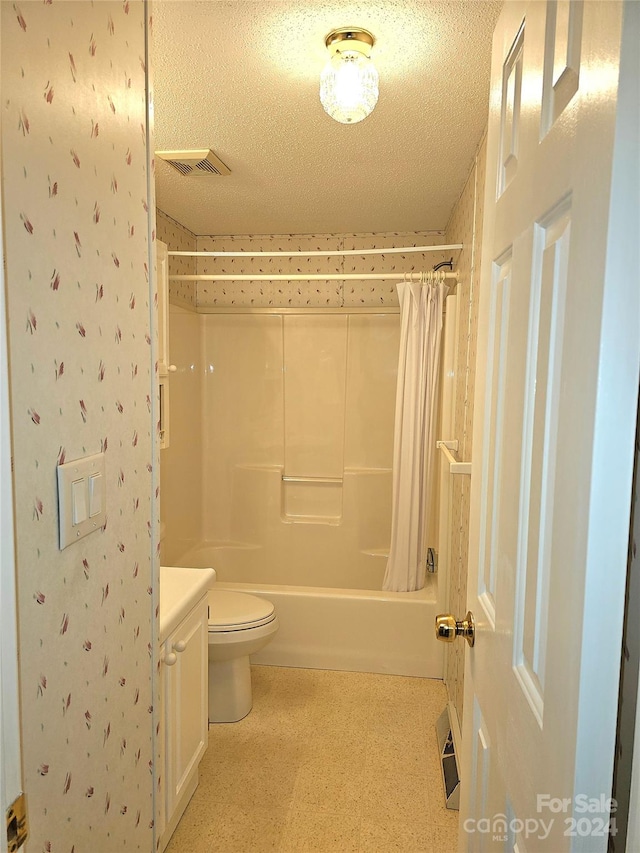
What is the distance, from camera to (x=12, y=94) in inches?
30.1

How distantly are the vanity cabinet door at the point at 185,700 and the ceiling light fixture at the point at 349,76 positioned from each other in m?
1.55

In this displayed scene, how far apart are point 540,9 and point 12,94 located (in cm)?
71

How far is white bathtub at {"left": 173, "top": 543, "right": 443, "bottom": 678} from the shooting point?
2934mm

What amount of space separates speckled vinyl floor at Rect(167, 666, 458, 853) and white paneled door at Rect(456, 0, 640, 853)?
3.69ft

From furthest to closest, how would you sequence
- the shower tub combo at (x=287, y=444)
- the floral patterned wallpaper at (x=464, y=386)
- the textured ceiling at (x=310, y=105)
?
the shower tub combo at (x=287, y=444), the floral patterned wallpaper at (x=464, y=386), the textured ceiling at (x=310, y=105)

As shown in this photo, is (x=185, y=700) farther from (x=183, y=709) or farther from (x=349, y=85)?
(x=349, y=85)

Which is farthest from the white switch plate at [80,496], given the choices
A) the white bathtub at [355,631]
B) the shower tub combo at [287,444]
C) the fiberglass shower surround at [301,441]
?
the fiberglass shower surround at [301,441]

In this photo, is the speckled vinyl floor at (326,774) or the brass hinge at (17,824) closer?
the brass hinge at (17,824)

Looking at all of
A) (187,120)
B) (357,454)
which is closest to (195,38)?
(187,120)

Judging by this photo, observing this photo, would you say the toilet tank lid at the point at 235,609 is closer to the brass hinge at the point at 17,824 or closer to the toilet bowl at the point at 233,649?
the toilet bowl at the point at 233,649

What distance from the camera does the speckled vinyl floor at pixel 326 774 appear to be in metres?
1.90

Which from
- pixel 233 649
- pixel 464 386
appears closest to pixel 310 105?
pixel 464 386

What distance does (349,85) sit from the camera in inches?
61.5

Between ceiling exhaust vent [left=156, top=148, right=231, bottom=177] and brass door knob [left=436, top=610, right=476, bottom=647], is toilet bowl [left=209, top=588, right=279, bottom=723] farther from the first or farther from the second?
ceiling exhaust vent [left=156, top=148, right=231, bottom=177]
